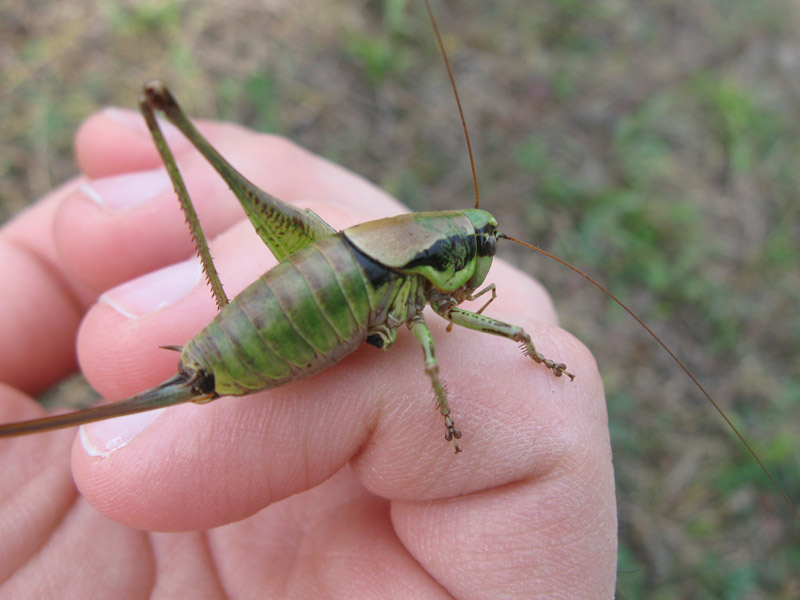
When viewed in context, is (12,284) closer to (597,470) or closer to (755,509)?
(597,470)

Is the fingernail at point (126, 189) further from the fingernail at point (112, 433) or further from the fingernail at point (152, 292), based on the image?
the fingernail at point (112, 433)

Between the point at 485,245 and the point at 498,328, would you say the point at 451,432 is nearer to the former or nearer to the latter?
the point at 498,328

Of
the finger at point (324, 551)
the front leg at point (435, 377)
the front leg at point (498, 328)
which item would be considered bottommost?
the finger at point (324, 551)

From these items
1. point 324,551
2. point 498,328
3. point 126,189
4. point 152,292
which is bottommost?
point 324,551

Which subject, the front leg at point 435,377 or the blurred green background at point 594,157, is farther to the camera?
the blurred green background at point 594,157

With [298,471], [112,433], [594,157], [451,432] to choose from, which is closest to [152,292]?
[112,433]

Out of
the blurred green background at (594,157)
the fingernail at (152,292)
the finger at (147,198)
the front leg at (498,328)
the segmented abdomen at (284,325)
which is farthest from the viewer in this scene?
the blurred green background at (594,157)

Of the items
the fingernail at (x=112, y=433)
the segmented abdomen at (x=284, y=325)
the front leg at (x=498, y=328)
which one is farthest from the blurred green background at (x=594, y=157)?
the fingernail at (x=112, y=433)

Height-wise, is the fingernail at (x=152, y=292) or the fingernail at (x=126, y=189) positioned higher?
the fingernail at (x=126, y=189)
